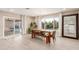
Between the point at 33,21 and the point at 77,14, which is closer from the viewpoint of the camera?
the point at 77,14

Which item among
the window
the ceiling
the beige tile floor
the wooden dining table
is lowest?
the beige tile floor

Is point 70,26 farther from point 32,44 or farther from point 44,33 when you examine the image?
point 32,44

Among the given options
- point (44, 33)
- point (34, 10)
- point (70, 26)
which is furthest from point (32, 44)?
point (70, 26)

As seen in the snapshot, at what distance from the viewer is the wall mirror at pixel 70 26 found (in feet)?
7.95

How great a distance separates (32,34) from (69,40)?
1.01m

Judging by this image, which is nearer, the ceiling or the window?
the ceiling

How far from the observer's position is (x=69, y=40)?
243 cm

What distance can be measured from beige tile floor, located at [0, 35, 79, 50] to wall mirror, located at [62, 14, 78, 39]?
150 millimetres

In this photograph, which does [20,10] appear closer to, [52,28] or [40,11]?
[40,11]

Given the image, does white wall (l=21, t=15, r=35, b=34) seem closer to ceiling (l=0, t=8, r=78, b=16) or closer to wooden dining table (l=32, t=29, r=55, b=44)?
ceiling (l=0, t=8, r=78, b=16)

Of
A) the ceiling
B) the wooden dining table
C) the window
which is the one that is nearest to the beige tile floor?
the wooden dining table

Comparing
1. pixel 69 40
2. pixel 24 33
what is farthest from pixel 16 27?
pixel 69 40

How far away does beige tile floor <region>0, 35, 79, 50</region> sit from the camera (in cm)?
240
